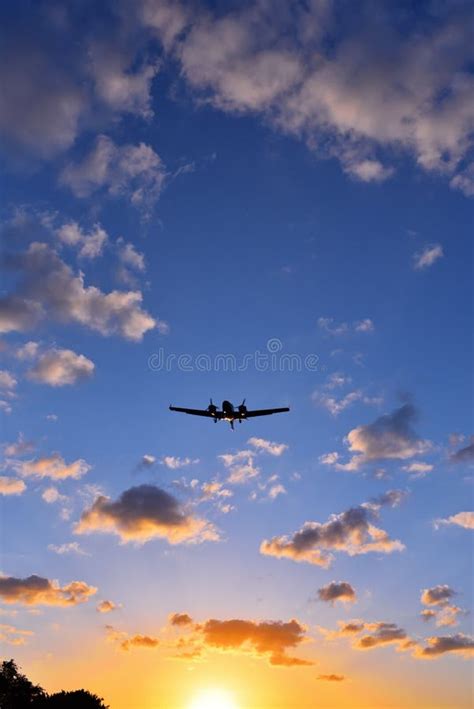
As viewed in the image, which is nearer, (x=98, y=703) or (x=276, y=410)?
(x=276, y=410)

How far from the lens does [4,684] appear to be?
3762 inches

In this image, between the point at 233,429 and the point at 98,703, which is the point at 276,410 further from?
the point at 98,703

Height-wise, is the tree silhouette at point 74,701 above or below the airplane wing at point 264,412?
below

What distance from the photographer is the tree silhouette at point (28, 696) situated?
85.2 meters

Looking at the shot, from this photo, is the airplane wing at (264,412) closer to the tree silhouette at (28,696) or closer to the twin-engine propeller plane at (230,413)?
→ the twin-engine propeller plane at (230,413)

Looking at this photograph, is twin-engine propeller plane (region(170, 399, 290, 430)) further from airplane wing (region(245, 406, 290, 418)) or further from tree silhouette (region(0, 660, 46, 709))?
tree silhouette (region(0, 660, 46, 709))

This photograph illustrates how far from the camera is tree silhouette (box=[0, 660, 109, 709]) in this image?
85250 millimetres

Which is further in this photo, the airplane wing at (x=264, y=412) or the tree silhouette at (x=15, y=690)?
the tree silhouette at (x=15, y=690)

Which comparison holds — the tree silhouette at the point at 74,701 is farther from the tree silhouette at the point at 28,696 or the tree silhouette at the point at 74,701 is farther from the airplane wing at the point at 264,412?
the airplane wing at the point at 264,412

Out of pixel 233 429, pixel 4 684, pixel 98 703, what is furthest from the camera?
pixel 4 684

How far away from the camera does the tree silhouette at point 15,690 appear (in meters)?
93.9

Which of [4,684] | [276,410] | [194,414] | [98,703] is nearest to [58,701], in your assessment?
[98,703]

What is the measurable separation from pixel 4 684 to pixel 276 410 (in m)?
74.9

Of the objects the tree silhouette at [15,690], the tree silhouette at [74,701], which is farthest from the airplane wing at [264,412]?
the tree silhouette at [15,690]
